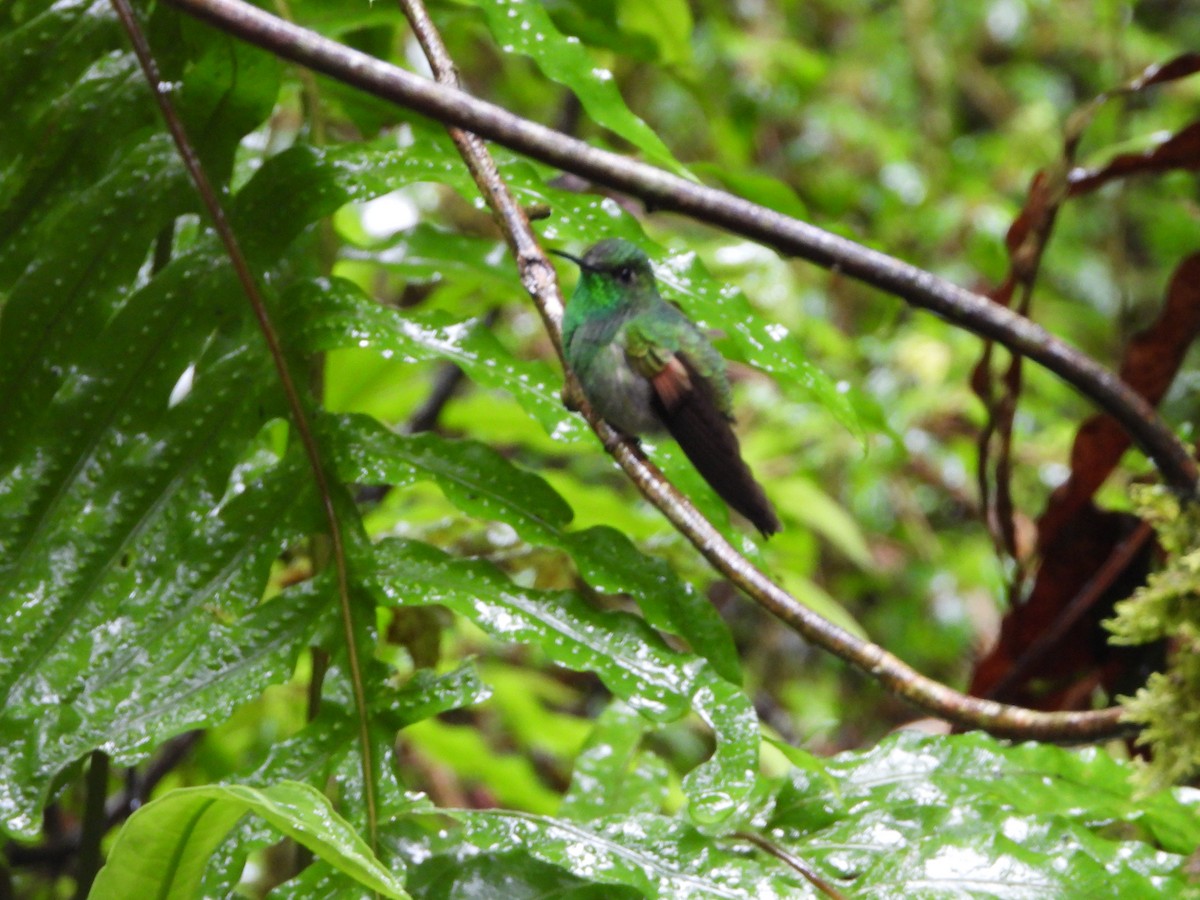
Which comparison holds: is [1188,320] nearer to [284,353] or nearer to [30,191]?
[284,353]

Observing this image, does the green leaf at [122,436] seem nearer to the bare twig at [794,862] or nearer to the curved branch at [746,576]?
the curved branch at [746,576]

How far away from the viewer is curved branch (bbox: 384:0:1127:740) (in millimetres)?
1296

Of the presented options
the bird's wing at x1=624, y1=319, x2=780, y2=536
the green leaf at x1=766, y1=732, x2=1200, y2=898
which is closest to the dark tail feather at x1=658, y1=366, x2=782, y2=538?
the bird's wing at x1=624, y1=319, x2=780, y2=536

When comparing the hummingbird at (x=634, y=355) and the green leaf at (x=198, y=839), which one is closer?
the green leaf at (x=198, y=839)

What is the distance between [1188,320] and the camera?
2135 millimetres

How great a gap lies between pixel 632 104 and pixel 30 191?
522 cm

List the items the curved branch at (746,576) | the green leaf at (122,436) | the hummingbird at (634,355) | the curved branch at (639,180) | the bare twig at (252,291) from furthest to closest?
1. the hummingbird at (634,355)
2. the bare twig at (252,291)
3. the green leaf at (122,436)
4. the curved branch at (746,576)
5. the curved branch at (639,180)

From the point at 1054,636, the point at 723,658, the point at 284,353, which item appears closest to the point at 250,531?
the point at 284,353

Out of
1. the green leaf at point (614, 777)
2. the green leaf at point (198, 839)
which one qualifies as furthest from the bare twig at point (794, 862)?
the green leaf at point (198, 839)

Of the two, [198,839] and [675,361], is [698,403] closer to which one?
[675,361]

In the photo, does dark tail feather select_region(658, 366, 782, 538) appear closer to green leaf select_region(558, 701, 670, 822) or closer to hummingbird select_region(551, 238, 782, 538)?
hummingbird select_region(551, 238, 782, 538)

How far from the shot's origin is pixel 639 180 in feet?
3.20

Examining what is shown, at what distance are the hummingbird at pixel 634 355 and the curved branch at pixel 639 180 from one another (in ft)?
2.49

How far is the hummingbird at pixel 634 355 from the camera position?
1800 mm
